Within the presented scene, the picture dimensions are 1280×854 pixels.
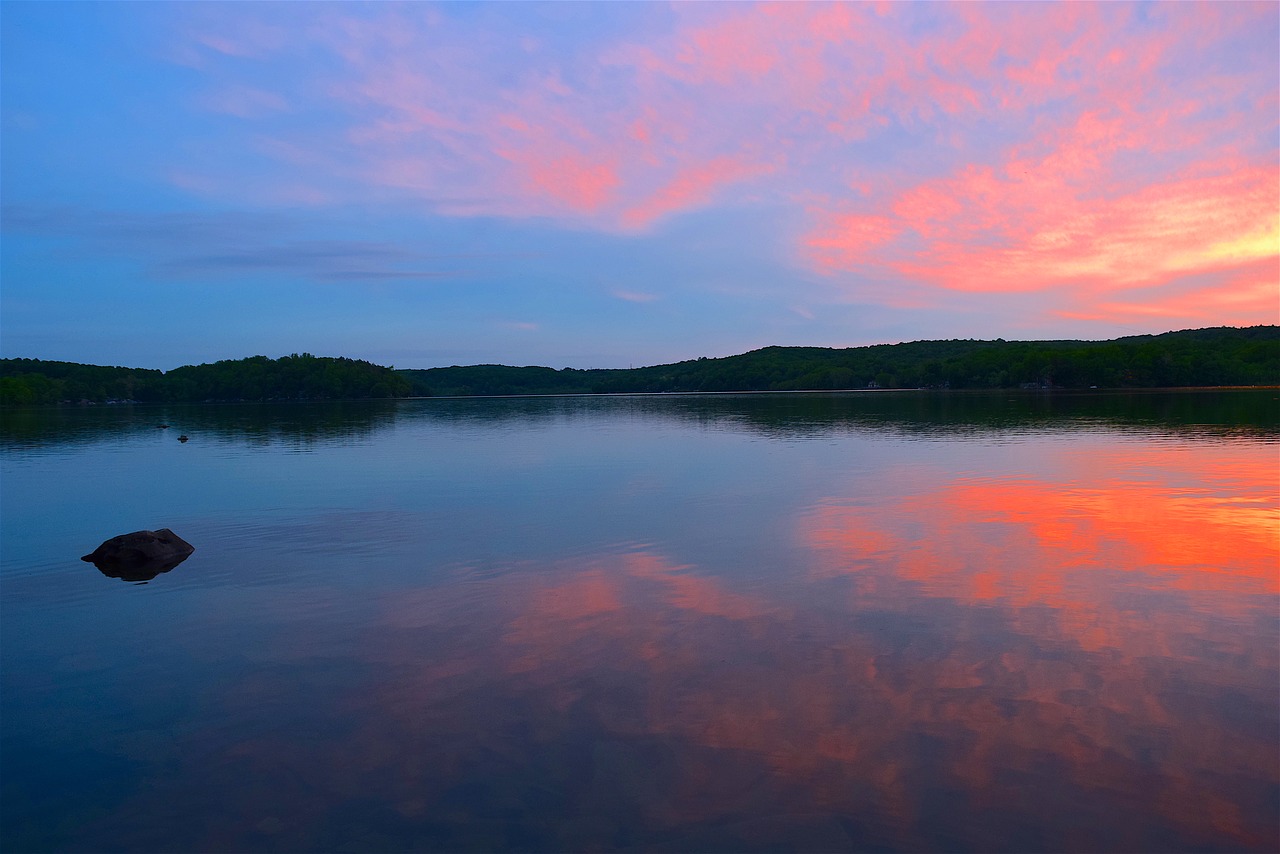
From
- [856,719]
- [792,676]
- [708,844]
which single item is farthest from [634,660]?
[708,844]

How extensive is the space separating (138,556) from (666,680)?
47.9 ft

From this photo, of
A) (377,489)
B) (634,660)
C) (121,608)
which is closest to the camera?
(634,660)

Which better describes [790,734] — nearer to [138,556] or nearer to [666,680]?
[666,680]

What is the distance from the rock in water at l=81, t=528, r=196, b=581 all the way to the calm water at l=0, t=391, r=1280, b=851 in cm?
52

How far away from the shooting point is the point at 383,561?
1738 centimetres

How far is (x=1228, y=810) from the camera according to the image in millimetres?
6602

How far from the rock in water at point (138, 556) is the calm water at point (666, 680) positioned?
1.71 ft

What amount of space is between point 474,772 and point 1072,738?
6.33m

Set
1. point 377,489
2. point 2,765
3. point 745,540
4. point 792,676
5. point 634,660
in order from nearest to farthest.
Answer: point 2,765, point 792,676, point 634,660, point 745,540, point 377,489

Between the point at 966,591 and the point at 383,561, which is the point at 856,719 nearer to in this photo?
the point at 966,591

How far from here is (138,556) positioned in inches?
695

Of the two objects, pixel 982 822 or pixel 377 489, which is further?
pixel 377 489

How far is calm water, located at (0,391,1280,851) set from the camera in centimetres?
683

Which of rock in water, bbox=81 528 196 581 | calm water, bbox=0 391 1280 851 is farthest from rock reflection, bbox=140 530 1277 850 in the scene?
rock in water, bbox=81 528 196 581
